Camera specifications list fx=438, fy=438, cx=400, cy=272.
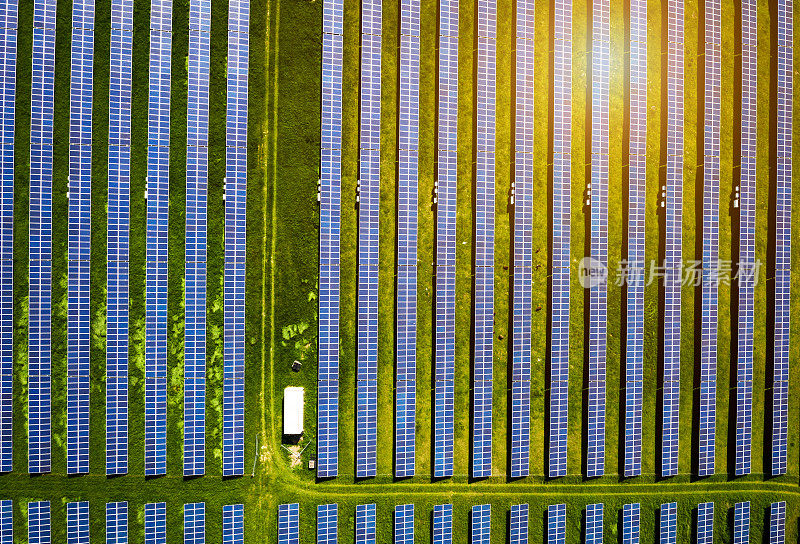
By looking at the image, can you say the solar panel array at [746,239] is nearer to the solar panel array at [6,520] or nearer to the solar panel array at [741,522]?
the solar panel array at [741,522]

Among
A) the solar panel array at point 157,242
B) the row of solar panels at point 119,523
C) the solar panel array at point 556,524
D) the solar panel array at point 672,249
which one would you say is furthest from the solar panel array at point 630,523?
the solar panel array at point 157,242

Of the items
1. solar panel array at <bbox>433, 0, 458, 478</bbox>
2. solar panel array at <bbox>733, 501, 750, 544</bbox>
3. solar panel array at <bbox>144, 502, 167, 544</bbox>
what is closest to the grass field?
solar panel array at <bbox>144, 502, 167, 544</bbox>

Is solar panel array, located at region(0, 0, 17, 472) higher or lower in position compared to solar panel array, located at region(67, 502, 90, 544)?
higher

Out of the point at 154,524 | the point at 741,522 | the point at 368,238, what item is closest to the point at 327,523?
the point at 154,524

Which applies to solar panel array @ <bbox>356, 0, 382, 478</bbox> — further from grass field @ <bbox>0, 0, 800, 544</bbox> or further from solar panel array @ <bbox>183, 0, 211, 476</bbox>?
solar panel array @ <bbox>183, 0, 211, 476</bbox>

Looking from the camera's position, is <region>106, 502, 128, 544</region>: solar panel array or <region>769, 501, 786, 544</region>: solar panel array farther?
<region>769, 501, 786, 544</region>: solar panel array

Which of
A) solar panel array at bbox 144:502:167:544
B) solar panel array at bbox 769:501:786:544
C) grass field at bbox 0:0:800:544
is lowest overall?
solar panel array at bbox 769:501:786:544
